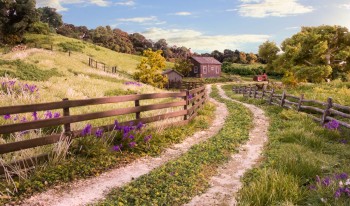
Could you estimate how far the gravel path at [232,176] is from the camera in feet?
18.4

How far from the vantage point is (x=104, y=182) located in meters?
6.31

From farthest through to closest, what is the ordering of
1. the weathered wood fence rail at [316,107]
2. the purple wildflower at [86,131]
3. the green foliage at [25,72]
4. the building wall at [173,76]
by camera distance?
the building wall at [173,76], the green foliage at [25,72], the weathered wood fence rail at [316,107], the purple wildflower at [86,131]

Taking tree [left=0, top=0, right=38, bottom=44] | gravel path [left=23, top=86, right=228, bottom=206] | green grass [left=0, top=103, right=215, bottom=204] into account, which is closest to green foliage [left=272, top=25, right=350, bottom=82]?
green grass [left=0, top=103, right=215, bottom=204]

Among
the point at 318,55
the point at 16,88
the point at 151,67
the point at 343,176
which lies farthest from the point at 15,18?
the point at 343,176

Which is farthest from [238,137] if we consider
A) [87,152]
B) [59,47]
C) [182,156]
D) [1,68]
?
[59,47]

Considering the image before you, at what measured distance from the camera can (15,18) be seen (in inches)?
2657

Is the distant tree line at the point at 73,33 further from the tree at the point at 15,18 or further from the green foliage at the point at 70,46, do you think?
the green foliage at the point at 70,46

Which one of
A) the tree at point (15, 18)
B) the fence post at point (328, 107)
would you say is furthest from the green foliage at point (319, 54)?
the tree at point (15, 18)

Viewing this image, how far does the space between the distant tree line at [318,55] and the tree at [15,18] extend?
2140 inches

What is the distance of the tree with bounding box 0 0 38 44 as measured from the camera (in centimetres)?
6406

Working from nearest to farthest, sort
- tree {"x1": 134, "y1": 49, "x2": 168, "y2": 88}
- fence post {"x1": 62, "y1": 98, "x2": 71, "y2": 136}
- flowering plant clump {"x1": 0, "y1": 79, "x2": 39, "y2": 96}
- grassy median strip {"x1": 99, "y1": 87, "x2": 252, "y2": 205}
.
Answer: grassy median strip {"x1": 99, "y1": 87, "x2": 252, "y2": 205} < fence post {"x1": 62, "y1": 98, "x2": 71, "y2": 136} < flowering plant clump {"x1": 0, "y1": 79, "x2": 39, "y2": 96} < tree {"x1": 134, "y1": 49, "x2": 168, "y2": 88}

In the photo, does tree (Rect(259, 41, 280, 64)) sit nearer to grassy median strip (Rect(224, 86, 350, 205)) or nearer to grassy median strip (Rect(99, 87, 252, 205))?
grassy median strip (Rect(224, 86, 350, 205))

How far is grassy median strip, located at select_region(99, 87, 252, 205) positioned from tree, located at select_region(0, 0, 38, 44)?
2648 inches

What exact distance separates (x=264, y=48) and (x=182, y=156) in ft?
154
